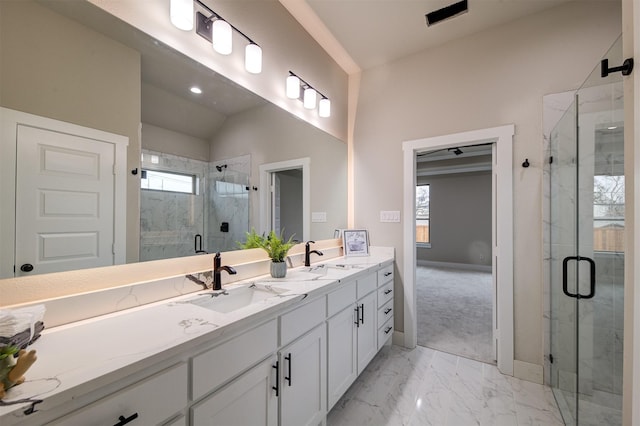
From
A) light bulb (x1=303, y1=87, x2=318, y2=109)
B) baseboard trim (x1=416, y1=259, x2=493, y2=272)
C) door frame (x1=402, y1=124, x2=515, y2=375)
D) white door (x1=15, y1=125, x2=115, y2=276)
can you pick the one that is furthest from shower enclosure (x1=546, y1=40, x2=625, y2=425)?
baseboard trim (x1=416, y1=259, x2=493, y2=272)

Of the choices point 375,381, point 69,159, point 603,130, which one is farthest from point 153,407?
point 603,130

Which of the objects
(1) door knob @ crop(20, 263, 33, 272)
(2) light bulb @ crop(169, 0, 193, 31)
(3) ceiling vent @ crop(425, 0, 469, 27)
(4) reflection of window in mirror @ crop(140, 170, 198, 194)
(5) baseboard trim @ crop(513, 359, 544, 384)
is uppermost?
(3) ceiling vent @ crop(425, 0, 469, 27)

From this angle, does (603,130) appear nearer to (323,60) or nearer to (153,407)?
(323,60)

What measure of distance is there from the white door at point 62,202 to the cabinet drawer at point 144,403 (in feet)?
A: 2.03

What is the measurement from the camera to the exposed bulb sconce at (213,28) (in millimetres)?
1329

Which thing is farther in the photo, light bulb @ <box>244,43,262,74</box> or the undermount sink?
light bulb @ <box>244,43,262,74</box>

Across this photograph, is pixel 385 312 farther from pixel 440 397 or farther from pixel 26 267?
pixel 26 267

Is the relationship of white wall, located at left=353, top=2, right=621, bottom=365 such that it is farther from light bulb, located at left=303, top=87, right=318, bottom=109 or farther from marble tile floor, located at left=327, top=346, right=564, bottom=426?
light bulb, located at left=303, top=87, right=318, bottom=109

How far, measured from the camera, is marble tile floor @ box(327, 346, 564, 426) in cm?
170

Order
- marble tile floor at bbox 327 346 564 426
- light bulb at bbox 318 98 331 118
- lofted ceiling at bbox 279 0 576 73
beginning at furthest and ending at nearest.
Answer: light bulb at bbox 318 98 331 118 → lofted ceiling at bbox 279 0 576 73 → marble tile floor at bbox 327 346 564 426

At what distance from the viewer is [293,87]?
2141 millimetres

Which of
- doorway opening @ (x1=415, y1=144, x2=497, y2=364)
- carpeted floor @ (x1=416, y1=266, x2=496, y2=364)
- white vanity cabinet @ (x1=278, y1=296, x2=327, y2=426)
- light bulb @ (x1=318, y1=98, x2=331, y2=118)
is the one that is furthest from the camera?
doorway opening @ (x1=415, y1=144, x2=497, y2=364)

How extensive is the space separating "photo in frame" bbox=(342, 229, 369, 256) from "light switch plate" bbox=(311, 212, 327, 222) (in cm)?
27

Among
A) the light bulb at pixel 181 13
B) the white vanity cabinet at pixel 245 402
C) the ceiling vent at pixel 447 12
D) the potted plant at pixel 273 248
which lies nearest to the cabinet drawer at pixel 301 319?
the white vanity cabinet at pixel 245 402
